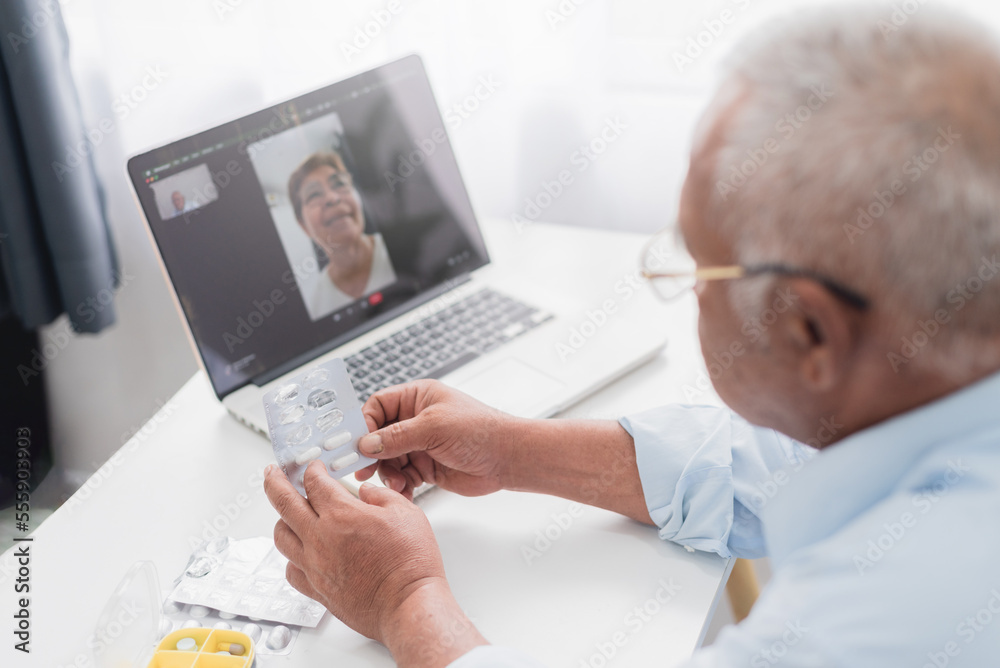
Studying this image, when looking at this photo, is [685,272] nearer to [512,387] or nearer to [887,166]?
[887,166]

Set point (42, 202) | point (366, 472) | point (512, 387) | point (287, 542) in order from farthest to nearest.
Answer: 1. point (42, 202)
2. point (512, 387)
3. point (366, 472)
4. point (287, 542)

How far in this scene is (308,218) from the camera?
Answer: 1.03 meters

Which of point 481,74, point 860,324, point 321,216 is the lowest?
point 860,324

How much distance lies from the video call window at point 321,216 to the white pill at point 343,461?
0.94ft

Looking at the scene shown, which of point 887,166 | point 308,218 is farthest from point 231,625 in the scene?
point 887,166

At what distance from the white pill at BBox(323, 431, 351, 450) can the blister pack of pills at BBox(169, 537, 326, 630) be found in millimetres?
116

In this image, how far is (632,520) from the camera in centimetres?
81

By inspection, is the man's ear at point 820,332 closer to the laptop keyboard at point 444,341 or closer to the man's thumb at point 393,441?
the man's thumb at point 393,441

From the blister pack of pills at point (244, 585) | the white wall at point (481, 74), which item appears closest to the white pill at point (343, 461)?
the blister pack of pills at point (244, 585)

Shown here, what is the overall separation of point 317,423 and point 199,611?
0.64ft

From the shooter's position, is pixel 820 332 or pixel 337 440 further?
pixel 337 440

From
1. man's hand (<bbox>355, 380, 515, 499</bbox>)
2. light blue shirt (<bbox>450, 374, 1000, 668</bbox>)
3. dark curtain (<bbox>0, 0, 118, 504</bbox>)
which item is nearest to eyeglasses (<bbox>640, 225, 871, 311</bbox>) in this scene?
light blue shirt (<bbox>450, 374, 1000, 668</bbox>)

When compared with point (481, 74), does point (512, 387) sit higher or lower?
lower

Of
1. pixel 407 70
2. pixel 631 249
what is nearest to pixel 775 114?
pixel 407 70
